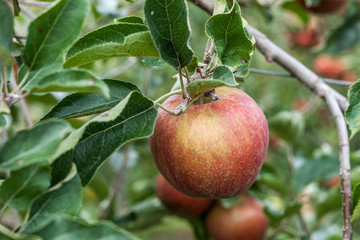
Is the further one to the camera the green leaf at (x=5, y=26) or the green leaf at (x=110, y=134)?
the green leaf at (x=110, y=134)

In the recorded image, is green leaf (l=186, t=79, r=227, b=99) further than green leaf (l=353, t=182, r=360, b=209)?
No

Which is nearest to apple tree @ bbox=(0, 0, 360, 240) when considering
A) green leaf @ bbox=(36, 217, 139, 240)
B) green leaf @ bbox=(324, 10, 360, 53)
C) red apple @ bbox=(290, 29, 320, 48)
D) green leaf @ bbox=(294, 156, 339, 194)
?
green leaf @ bbox=(36, 217, 139, 240)

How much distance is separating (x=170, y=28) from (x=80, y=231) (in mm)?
265

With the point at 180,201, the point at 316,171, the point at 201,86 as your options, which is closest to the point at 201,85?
the point at 201,86

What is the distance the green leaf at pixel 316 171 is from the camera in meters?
1.29

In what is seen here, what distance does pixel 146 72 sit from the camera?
168cm

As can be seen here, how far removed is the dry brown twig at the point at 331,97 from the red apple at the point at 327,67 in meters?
1.35

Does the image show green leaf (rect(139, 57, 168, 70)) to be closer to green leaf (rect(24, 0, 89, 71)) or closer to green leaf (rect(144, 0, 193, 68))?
green leaf (rect(144, 0, 193, 68))

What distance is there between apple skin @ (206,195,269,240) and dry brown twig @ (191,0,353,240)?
18.8 inches

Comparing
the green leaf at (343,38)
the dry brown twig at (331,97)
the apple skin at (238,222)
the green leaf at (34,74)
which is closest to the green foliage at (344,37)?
the green leaf at (343,38)

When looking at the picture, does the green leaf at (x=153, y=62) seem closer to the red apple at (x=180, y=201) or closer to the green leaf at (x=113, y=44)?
the green leaf at (x=113, y=44)

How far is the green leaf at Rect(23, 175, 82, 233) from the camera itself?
1.62 ft

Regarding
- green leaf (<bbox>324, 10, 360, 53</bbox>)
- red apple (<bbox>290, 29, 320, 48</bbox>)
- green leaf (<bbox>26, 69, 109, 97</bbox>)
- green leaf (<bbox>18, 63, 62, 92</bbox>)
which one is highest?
green leaf (<bbox>26, 69, 109, 97</bbox>)

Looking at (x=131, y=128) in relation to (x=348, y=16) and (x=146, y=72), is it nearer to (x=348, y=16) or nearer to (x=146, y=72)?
(x=146, y=72)
